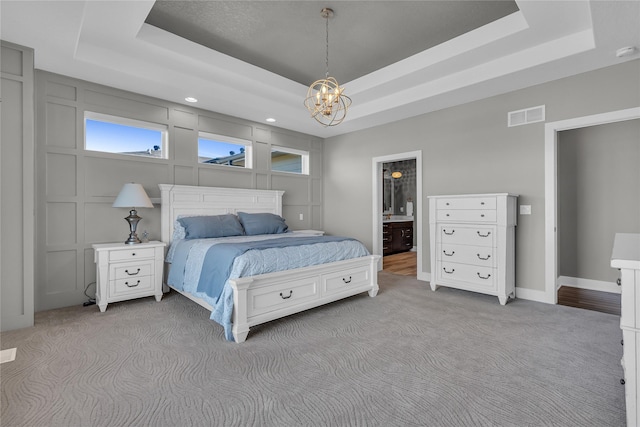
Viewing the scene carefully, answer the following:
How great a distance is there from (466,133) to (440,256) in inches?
69.6

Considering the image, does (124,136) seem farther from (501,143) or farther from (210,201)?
(501,143)

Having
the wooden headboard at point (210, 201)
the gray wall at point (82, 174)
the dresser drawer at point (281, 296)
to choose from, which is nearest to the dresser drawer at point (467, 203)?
the dresser drawer at point (281, 296)

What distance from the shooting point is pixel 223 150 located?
4.99 metres

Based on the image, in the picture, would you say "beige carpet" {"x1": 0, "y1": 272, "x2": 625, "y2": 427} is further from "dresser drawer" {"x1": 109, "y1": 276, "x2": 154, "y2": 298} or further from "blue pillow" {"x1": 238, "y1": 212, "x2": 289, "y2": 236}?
"blue pillow" {"x1": 238, "y1": 212, "x2": 289, "y2": 236}

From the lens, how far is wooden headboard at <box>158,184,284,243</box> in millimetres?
4141

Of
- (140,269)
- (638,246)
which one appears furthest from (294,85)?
(638,246)

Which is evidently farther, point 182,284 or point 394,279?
point 394,279

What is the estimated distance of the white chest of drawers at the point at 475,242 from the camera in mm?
3598

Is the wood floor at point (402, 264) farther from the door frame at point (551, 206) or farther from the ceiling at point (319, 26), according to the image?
the ceiling at point (319, 26)

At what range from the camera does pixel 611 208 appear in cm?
418

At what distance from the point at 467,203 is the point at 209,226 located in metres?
3.27

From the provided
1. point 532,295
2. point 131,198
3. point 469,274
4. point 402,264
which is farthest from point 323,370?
point 402,264

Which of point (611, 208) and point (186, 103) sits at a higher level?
point (186, 103)

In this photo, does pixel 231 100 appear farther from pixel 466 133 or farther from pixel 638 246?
pixel 638 246
